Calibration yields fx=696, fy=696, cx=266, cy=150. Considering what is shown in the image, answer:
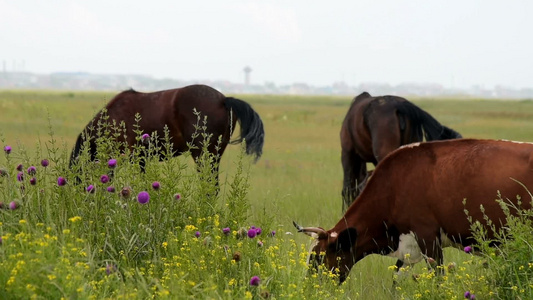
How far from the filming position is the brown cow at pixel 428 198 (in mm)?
5609

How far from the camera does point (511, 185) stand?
18.2 ft

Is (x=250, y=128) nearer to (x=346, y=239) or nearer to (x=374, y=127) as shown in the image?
(x=374, y=127)

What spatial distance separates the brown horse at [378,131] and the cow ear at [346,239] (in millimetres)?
2366

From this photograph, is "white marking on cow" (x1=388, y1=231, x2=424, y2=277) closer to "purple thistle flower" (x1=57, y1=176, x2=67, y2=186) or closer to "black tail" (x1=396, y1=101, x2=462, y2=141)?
"purple thistle flower" (x1=57, y1=176, x2=67, y2=186)

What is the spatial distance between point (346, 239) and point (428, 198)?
760mm

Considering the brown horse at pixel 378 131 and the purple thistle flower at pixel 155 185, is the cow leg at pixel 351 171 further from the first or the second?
the purple thistle flower at pixel 155 185

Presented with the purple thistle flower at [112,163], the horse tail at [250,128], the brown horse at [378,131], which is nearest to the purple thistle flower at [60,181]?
the purple thistle flower at [112,163]

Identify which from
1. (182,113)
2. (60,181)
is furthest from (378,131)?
(60,181)

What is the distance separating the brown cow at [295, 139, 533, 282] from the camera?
18.4 ft

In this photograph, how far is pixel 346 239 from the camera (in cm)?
586

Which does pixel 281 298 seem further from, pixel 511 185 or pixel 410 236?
pixel 511 185

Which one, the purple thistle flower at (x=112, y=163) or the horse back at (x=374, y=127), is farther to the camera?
the horse back at (x=374, y=127)

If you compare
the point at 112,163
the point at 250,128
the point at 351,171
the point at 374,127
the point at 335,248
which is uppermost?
the point at 112,163

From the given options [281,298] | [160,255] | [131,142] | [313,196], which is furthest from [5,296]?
[313,196]
